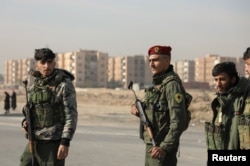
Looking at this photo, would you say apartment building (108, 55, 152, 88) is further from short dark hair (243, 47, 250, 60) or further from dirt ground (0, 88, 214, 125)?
short dark hair (243, 47, 250, 60)

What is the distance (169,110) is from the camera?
4.18m

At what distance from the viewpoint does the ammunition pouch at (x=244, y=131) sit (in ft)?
11.3

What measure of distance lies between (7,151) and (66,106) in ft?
19.0

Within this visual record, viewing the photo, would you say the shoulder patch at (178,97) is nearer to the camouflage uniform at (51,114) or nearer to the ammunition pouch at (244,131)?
the ammunition pouch at (244,131)

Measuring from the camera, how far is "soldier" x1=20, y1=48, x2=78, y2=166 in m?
4.55

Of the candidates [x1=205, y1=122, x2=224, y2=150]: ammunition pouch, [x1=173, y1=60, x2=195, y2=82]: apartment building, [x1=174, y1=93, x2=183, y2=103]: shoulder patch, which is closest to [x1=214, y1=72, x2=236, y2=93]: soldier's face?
[x1=205, y1=122, x2=224, y2=150]: ammunition pouch

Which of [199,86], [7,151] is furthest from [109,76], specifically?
[7,151]

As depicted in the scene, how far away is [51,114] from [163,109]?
3.89 feet

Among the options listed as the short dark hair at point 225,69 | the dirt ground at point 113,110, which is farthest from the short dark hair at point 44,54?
the dirt ground at point 113,110

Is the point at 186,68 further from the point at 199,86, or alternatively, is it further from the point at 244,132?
the point at 244,132

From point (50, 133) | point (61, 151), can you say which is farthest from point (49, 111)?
point (61, 151)

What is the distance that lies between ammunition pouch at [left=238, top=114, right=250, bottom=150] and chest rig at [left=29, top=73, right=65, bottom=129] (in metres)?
1.92

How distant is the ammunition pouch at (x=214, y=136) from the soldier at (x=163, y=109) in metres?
0.39

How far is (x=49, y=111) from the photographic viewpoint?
4.56 metres
